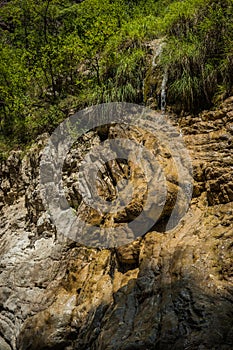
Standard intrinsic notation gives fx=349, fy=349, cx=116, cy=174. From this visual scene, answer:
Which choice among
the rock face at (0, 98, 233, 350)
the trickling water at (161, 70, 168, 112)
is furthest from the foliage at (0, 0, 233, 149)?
the rock face at (0, 98, 233, 350)

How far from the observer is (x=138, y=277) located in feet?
15.5

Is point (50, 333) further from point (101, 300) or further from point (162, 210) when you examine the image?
point (162, 210)

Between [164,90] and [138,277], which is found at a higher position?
[164,90]

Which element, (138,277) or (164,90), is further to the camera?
(164,90)

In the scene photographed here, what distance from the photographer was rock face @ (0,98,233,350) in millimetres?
3801

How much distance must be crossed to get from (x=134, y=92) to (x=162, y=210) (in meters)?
3.38

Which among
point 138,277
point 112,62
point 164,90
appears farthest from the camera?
point 112,62

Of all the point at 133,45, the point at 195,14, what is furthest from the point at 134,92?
the point at 195,14

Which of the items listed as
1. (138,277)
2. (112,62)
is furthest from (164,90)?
(138,277)

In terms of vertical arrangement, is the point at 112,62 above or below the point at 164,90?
above

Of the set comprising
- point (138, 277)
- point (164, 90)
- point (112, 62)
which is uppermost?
point (112, 62)

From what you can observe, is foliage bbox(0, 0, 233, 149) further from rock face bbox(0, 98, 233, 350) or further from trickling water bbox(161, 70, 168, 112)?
rock face bbox(0, 98, 233, 350)

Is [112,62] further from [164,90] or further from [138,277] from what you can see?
[138,277]

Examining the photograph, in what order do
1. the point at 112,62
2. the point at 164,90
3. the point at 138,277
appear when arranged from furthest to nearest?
the point at 112,62 < the point at 164,90 < the point at 138,277
